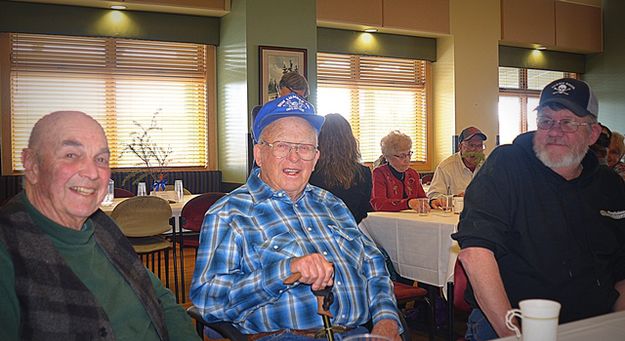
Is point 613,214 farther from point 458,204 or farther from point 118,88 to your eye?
point 118,88

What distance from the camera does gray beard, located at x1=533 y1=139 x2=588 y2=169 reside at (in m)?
2.01

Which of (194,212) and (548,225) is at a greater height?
(548,225)

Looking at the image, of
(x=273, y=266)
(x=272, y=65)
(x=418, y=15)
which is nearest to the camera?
(x=273, y=266)

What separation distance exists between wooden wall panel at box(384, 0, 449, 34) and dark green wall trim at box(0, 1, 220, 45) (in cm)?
266

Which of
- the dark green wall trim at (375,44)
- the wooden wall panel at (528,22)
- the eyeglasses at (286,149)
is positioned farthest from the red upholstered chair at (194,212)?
the wooden wall panel at (528,22)

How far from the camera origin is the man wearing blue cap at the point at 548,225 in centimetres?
188

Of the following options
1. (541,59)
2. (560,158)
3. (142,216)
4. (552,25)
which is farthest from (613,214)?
(541,59)

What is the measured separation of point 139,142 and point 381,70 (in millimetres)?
3984

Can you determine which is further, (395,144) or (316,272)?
(395,144)

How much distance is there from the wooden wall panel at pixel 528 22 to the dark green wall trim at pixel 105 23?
4992 mm

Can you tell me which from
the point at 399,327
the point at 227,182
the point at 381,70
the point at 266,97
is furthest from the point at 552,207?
the point at 381,70

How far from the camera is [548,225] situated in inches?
75.8

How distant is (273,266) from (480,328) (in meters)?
0.75

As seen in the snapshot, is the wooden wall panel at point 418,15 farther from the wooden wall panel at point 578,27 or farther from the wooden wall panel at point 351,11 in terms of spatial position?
the wooden wall panel at point 578,27
